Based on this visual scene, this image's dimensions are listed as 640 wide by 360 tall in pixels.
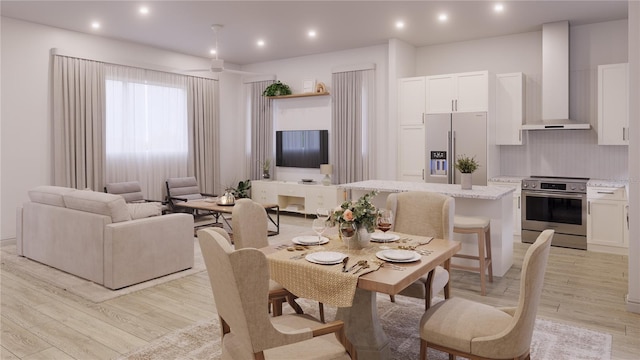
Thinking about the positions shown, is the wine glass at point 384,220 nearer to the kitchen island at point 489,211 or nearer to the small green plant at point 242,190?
the kitchen island at point 489,211

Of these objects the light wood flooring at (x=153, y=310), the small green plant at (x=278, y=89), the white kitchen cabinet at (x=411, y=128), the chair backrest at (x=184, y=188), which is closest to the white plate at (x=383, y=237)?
the light wood flooring at (x=153, y=310)

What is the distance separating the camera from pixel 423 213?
3.28 meters

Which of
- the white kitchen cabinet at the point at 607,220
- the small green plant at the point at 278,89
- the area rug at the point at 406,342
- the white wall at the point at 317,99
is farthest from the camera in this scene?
the small green plant at the point at 278,89

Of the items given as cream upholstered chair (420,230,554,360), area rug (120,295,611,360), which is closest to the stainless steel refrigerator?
area rug (120,295,611,360)

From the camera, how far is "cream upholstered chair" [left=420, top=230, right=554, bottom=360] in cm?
185

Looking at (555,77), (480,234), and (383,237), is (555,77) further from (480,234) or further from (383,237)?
(383,237)

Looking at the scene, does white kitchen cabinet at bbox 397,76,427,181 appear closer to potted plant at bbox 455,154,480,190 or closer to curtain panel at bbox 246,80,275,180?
potted plant at bbox 455,154,480,190

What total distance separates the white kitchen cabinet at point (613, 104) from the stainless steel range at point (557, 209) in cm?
63

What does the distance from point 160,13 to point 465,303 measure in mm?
4963

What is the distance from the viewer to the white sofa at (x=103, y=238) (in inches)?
156

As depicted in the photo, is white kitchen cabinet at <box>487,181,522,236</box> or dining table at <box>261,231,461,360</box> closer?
dining table at <box>261,231,461,360</box>

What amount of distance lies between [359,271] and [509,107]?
15.8 feet

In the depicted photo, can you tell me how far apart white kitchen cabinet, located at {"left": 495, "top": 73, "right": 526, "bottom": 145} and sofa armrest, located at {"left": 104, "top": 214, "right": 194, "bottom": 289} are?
4289 millimetres

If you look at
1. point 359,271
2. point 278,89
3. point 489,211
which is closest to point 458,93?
point 489,211
